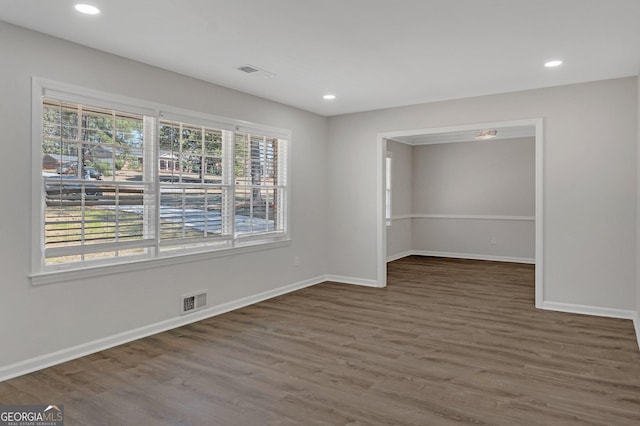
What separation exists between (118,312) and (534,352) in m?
3.56

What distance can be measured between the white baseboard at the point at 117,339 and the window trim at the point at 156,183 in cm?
56

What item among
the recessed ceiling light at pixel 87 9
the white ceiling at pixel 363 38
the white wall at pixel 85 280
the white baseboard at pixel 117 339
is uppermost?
the white ceiling at pixel 363 38

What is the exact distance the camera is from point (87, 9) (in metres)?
2.86

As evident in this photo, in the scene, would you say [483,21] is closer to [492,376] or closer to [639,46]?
[639,46]

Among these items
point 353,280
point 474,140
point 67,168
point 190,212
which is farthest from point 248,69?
point 474,140

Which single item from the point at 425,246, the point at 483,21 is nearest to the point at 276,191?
the point at 483,21

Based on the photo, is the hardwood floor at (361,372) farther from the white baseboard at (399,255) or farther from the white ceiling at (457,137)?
the white ceiling at (457,137)

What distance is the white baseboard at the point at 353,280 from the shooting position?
244 inches

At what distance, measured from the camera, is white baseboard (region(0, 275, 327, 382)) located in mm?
3129

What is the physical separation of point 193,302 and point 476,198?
6549mm

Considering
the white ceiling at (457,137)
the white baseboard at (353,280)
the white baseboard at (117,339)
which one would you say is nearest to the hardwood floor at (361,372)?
the white baseboard at (117,339)

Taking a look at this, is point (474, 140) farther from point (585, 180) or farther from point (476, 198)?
point (585, 180)

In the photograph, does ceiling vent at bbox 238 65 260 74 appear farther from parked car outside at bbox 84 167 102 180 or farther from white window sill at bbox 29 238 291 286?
white window sill at bbox 29 238 291 286

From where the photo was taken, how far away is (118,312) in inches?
149
